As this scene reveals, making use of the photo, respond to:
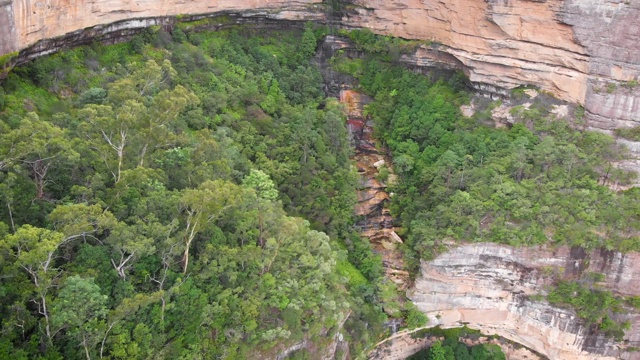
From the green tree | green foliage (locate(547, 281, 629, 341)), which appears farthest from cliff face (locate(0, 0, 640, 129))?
the green tree

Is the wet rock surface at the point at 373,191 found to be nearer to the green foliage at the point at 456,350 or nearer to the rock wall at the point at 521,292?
the rock wall at the point at 521,292

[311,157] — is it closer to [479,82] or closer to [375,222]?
[375,222]

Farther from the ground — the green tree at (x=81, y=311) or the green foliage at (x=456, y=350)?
the green tree at (x=81, y=311)

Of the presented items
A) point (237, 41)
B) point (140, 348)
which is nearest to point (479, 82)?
point (237, 41)

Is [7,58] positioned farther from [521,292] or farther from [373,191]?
[521,292]

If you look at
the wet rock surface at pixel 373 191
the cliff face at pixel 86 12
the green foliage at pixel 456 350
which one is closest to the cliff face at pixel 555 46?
the wet rock surface at pixel 373 191

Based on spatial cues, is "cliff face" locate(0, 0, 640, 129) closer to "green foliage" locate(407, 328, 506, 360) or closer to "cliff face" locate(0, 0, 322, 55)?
"cliff face" locate(0, 0, 322, 55)

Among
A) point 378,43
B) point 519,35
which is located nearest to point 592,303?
point 519,35

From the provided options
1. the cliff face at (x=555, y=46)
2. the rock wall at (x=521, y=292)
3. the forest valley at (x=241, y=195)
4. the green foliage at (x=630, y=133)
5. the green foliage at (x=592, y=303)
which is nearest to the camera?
the forest valley at (x=241, y=195)
